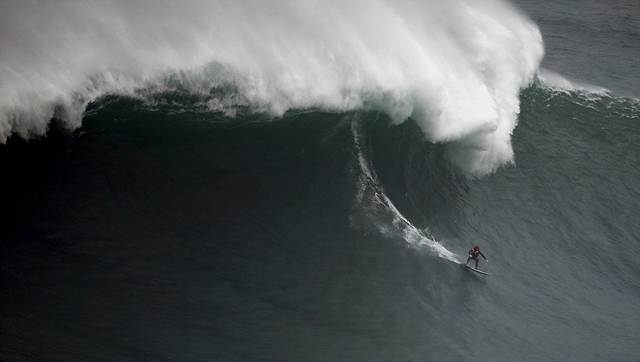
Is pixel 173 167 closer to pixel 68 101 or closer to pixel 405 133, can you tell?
pixel 68 101

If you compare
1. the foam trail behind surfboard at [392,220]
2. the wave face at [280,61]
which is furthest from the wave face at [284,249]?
the wave face at [280,61]

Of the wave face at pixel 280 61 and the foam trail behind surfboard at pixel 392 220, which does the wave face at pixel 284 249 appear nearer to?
the foam trail behind surfboard at pixel 392 220

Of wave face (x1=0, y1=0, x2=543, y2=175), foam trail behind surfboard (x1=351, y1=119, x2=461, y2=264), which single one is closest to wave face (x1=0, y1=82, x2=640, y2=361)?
foam trail behind surfboard (x1=351, y1=119, x2=461, y2=264)

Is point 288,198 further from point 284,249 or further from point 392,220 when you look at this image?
point 392,220

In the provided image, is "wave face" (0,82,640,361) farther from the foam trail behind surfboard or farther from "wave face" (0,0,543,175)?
"wave face" (0,0,543,175)

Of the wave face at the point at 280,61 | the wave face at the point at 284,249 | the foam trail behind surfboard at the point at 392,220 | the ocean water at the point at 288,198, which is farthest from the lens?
the foam trail behind surfboard at the point at 392,220
